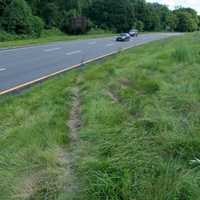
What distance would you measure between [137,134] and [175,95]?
266 cm

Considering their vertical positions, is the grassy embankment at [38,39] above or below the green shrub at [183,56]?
below

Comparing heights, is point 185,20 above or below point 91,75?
below

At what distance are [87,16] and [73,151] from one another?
7800cm

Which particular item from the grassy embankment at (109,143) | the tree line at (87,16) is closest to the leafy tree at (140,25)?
the tree line at (87,16)

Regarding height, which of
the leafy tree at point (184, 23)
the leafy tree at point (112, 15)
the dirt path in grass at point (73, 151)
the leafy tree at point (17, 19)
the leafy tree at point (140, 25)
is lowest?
the leafy tree at point (184, 23)

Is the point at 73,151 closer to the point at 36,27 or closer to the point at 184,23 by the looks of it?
the point at 36,27

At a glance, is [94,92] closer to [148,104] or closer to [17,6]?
[148,104]

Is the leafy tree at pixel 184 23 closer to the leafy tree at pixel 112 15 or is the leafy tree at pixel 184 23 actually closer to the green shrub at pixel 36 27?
the leafy tree at pixel 112 15

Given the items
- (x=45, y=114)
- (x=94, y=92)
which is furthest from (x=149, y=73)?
(x=45, y=114)

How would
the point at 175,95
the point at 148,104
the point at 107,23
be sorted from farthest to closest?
the point at 107,23, the point at 175,95, the point at 148,104

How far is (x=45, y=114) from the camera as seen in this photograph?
6570 mm

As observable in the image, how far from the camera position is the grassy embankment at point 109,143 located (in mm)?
3785

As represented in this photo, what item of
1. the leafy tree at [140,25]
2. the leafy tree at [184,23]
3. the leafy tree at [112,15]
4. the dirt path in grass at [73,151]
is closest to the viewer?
the dirt path in grass at [73,151]

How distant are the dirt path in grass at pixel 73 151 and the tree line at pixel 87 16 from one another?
3763cm
